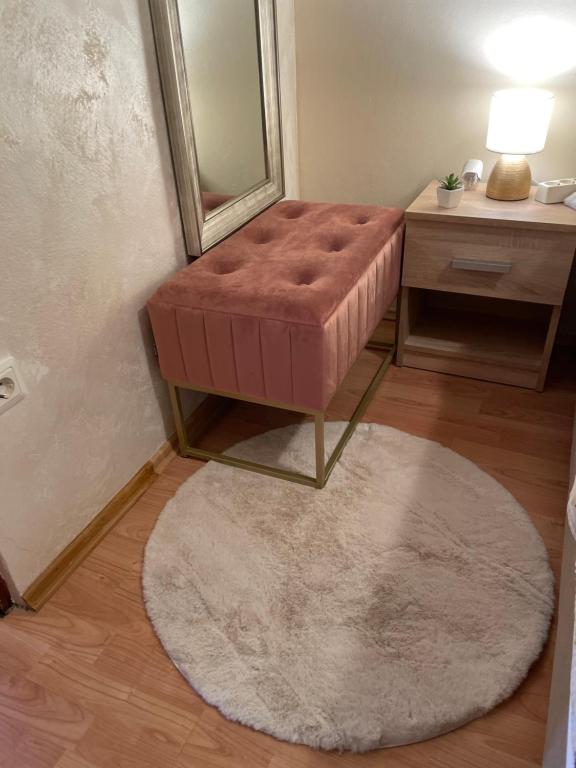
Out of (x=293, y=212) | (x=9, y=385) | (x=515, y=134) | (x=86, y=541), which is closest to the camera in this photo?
(x=9, y=385)

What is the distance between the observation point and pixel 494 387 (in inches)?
75.3

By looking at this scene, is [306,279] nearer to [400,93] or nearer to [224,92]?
[224,92]

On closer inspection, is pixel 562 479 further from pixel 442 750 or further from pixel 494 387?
pixel 442 750

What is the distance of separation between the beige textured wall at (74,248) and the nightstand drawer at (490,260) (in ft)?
2.57

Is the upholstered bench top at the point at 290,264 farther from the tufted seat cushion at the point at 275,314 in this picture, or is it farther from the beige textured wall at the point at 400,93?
the beige textured wall at the point at 400,93

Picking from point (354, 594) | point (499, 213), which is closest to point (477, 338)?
point (499, 213)

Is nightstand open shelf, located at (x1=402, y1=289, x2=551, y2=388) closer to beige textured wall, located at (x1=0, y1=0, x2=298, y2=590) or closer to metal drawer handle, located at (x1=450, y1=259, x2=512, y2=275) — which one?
metal drawer handle, located at (x1=450, y1=259, x2=512, y2=275)

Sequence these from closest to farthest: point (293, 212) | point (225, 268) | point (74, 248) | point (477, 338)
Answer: point (74, 248), point (225, 268), point (293, 212), point (477, 338)

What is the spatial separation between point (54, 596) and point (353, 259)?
111cm

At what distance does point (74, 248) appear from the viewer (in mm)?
1215

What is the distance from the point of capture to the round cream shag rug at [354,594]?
1065 millimetres

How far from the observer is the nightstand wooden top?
1.59 meters

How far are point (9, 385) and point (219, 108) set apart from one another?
3.29 feet

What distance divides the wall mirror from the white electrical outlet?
25.7 inches
